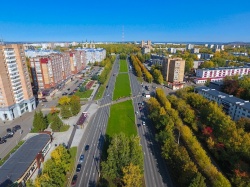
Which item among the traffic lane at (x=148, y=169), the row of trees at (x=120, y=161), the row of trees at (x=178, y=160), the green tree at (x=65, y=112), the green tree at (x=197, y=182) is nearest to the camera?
the green tree at (x=197, y=182)

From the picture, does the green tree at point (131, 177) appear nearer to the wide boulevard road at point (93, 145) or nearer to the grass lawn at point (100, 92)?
the wide boulevard road at point (93, 145)

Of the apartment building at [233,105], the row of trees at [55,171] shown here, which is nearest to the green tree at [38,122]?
the row of trees at [55,171]

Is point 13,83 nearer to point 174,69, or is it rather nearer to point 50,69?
point 50,69

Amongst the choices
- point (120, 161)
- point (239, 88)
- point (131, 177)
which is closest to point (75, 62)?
point (239, 88)

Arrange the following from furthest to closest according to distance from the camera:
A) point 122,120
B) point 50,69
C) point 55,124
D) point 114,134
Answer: point 50,69 → point 122,120 → point 55,124 → point 114,134

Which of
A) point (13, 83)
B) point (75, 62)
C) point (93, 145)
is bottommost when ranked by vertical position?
point (93, 145)

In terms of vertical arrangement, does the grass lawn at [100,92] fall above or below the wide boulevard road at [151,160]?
above

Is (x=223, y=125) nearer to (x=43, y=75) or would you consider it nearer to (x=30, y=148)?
(x=30, y=148)
